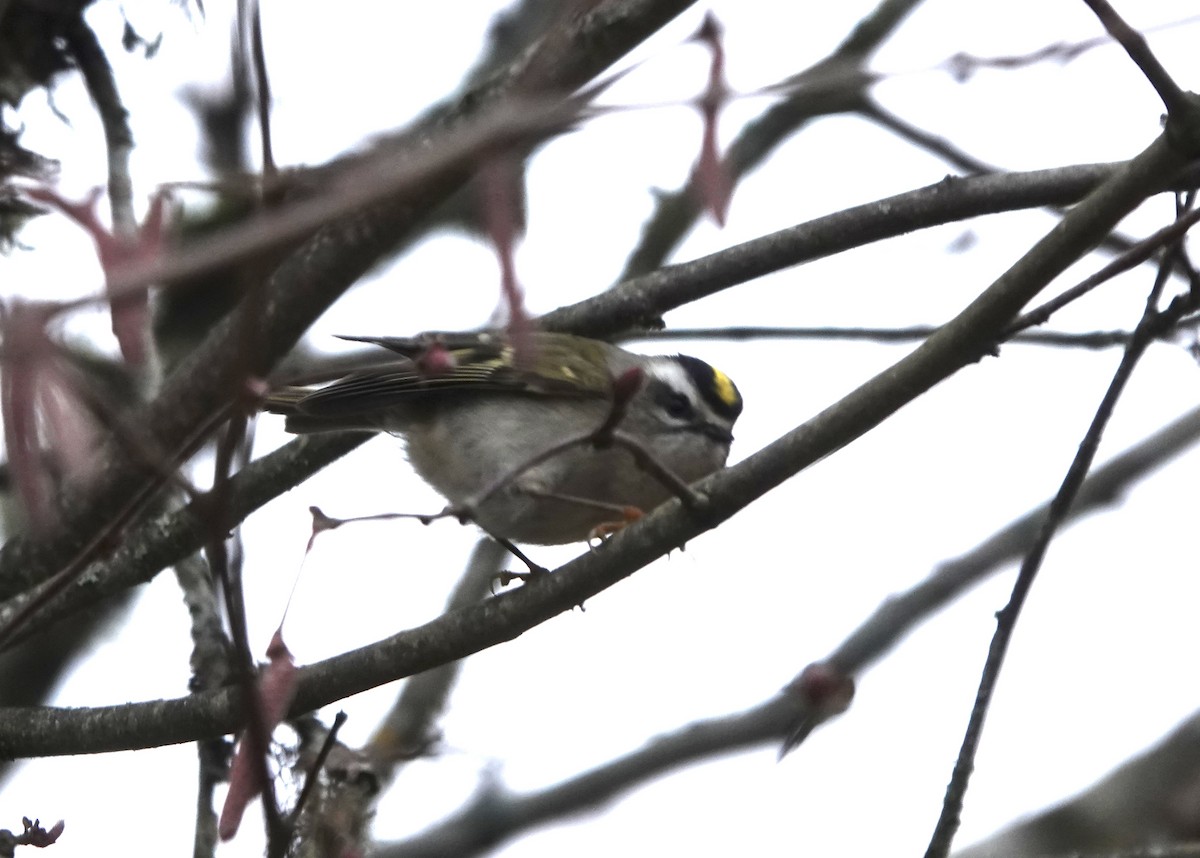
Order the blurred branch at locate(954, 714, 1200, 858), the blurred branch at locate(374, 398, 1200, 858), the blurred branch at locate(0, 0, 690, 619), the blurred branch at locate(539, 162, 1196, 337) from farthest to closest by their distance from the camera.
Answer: the blurred branch at locate(374, 398, 1200, 858)
the blurred branch at locate(954, 714, 1200, 858)
the blurred branch at locate(539, 162, 1196, 337)
the blurred branch at locate(0, 0, 690, 619)

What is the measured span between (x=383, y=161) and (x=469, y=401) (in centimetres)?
312

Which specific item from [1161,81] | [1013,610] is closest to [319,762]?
[1013,610]

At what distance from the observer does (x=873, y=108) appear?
10.4ft

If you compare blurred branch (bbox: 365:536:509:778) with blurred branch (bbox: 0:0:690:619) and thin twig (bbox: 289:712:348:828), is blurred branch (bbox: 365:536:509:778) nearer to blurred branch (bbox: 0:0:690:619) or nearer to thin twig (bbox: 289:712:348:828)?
blurred branch (bbox: 0:0:690:619)

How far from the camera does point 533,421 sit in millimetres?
4234

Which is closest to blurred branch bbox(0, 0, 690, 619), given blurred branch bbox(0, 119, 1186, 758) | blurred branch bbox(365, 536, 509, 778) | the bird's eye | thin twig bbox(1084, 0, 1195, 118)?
blurred branch bbox(0, 119, 1186, 758)

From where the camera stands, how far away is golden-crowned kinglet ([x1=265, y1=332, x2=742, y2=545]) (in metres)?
3.97

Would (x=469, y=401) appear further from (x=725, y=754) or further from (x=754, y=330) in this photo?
(x=725, y=754)

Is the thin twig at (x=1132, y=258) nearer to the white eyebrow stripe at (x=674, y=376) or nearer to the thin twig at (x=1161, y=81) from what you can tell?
the thin twig at (x=1161, y=81)

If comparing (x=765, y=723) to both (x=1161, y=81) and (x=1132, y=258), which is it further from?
(x=1161, y=81)

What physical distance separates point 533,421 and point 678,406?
0.49m

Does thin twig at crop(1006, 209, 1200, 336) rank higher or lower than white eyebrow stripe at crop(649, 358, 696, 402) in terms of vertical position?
lower

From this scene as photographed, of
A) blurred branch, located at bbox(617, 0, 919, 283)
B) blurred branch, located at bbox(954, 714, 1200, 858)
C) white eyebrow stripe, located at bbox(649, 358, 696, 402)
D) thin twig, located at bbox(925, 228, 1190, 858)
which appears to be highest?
blurred branch, located at bbox(617, 0, 919, 283)

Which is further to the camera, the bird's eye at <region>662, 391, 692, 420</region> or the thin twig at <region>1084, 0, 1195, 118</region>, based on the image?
the bird's eye at <region>662, 391, 692, 420</region>
